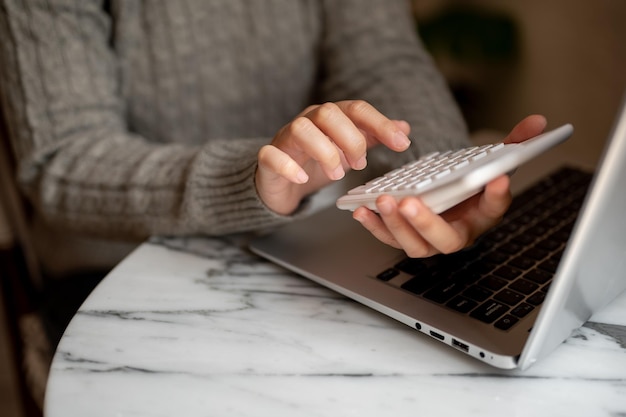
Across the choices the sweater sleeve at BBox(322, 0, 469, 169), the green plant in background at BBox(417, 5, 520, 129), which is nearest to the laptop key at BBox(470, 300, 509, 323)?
the sweater sleeve at BBox(322, 0, 469, 169)

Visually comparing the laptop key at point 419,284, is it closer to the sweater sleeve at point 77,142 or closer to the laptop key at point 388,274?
the laptop key at point 388,274

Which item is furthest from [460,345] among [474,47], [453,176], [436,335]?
[474,47]

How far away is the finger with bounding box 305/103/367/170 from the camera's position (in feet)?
1.69

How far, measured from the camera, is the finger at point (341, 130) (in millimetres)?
516

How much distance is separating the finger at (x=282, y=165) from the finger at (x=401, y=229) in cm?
9

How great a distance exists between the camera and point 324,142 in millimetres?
508

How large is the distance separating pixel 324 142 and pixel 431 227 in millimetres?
116

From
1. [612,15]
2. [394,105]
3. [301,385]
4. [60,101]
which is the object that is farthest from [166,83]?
[612,15]

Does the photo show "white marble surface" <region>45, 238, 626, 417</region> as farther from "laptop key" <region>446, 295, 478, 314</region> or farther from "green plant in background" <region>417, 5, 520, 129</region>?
"green plant in background" <region>417, 5, 520, 129</region>

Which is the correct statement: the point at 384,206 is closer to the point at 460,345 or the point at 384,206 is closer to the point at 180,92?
the point at 460,345

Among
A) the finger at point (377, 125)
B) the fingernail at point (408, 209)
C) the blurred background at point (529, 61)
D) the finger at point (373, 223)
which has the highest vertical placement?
the finger at point (377, 125)

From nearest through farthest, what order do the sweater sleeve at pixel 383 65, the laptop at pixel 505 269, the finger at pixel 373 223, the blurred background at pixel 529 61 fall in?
the laptop at pixel 505 269
the finger at pixel 373 223
the sweater sleeve at pixel 383 65
the blurred background at pixel 529 61

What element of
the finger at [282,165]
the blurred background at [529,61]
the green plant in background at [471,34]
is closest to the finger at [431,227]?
the finger at [282,165]

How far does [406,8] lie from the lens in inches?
39.0
